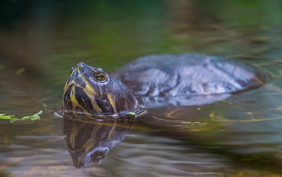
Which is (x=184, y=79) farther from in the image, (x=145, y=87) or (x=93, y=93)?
(x=93, y=93)

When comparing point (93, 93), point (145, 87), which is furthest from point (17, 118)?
point (145, 87)

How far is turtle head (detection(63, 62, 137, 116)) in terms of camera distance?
10.7 ft

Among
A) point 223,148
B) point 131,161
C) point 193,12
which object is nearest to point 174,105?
point 223,148

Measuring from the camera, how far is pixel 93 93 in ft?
11.0

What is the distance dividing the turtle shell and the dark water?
0.62 feet

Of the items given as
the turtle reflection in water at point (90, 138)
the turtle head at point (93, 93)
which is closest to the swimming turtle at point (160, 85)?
the turtle head at point (93, 93)

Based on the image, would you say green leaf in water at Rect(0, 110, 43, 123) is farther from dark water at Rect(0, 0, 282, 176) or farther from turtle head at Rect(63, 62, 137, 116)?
turtle head at Rect(63, 62, 137, 116)

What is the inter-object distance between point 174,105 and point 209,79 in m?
0.59

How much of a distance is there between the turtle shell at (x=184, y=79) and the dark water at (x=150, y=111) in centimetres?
19

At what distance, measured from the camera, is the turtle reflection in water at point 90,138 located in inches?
102

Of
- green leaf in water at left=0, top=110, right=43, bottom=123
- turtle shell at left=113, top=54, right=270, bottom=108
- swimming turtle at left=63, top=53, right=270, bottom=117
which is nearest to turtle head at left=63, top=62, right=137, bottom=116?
swimming turtle at left=63, top=53, right=270, bottom=117

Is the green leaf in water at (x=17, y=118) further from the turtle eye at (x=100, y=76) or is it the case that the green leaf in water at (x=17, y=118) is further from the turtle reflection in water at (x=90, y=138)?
the turtle eye at (x=100, y=76)

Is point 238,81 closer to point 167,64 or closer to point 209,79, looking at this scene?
point 209,79

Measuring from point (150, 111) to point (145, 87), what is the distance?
50cm
